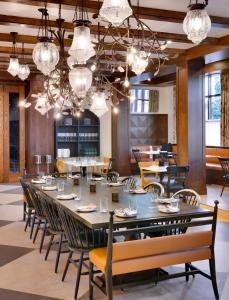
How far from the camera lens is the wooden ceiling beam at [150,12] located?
202 inches

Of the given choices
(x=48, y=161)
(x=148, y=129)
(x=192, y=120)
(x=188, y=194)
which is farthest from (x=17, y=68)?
(x=148, y=129)

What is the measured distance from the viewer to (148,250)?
3377 millimetres

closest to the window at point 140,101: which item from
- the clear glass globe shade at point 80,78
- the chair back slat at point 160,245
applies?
the clear glass globe shade at point 80,78

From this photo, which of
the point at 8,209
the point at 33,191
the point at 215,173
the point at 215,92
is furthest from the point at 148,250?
the point at 215,92

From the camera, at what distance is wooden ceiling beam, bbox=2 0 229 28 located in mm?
5121

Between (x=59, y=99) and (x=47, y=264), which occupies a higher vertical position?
(x=59, y=99)

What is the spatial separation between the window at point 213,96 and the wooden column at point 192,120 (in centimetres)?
426

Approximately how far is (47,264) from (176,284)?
5.18 feet

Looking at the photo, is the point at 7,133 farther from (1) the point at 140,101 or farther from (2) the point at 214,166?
(2) the point at 214,166

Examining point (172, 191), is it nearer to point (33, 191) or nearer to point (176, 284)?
point (33, 191)

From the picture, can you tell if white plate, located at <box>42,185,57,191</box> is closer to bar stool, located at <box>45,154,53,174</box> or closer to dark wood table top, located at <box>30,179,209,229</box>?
dark wood table top, located at <box>30,179,209,229</box>

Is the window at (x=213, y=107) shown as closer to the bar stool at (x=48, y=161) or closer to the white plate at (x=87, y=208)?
the bar stool at (x=48, y=161)

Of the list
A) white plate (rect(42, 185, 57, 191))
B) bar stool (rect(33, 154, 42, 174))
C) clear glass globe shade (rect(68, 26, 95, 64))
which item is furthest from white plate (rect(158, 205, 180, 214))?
bar stool (rect(33, 154, 42, 174))

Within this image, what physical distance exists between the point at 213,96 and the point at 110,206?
977cm
